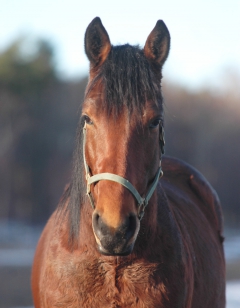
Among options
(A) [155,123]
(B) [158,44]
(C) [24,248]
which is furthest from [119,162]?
(C) [24,248]

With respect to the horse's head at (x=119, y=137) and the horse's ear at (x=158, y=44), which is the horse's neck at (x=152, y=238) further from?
the horse's ear at (x=158, y=44)

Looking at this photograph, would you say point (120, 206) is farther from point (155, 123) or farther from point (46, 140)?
point (46, 140)

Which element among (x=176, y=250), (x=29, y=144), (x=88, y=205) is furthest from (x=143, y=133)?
(x=29, y=144)

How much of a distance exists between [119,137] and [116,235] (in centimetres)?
54

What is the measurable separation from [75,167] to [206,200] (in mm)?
2265

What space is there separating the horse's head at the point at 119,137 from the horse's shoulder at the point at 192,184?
191cm

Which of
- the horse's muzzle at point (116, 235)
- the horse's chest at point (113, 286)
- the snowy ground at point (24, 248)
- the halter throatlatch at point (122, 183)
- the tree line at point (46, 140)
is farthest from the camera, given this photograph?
the tree line at point (46, 140)

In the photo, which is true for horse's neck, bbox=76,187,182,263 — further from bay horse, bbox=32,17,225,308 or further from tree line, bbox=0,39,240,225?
tree line, bbox=0,39,240,225

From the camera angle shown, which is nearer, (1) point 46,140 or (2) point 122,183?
(2) point 122,183

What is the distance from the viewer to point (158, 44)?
353 cm

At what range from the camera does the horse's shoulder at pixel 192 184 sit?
5.28m

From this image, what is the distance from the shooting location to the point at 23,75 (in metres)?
34.1

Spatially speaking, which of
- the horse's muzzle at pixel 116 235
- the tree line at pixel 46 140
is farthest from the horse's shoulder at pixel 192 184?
the tree line at pixel 46 140

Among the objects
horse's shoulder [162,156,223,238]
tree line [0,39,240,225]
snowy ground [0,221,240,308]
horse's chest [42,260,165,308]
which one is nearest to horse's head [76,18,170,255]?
horse's chest [42,260,165,308]
